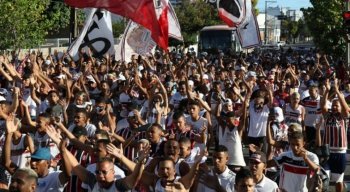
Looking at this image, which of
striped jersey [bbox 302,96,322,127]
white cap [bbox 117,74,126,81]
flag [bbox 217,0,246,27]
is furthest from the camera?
flag [bbox 217,0,246,27]

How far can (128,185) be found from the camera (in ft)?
20.1

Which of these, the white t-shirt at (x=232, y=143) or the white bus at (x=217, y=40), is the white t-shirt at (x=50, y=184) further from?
the white bus at (x=217, y=40)

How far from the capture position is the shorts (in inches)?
378

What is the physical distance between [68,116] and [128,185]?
4447 millimetres

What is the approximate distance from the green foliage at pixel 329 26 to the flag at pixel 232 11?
1448 centimetres

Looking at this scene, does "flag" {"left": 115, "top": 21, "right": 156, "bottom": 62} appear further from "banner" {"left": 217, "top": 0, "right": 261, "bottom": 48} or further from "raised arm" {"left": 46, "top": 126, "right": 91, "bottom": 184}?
"raised arm" {"left": 46, "top": 126, "right": 91, "bottom": 184}

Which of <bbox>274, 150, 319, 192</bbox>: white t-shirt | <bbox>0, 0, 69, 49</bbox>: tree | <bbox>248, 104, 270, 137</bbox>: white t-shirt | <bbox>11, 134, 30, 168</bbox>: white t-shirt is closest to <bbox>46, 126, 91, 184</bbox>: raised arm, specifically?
<bbox>11, 134, 30, 168</bbox>: white t-shirt

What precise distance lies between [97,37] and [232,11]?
3599 mm

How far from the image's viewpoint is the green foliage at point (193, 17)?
201 ft

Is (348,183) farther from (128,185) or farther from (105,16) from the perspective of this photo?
(105,16)

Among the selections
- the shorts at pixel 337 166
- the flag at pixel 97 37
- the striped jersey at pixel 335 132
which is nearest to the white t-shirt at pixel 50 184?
the shorts at pixel 337 166

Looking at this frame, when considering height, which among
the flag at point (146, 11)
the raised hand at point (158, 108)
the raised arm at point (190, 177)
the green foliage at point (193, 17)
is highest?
the green foliage at point (193, 17)

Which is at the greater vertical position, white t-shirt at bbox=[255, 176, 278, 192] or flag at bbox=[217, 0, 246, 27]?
flag at bbox=[217, 0, 246, 27]

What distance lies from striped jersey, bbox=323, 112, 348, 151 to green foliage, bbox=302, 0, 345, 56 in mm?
23010
